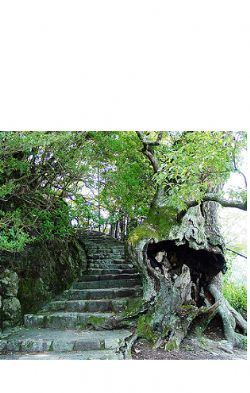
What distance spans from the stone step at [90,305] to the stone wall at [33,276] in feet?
1.01

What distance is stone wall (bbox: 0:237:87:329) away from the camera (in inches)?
178

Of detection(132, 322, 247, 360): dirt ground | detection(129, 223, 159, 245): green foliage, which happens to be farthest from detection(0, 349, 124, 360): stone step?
detection(129, 223, 159, 245): green foliage

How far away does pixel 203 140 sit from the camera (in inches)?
152

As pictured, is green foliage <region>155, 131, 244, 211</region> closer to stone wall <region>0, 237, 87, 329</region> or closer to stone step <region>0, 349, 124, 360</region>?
stone step <region>0, 349, 124, 360</region>

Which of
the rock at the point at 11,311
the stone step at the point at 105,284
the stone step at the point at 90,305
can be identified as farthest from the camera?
the stone step at the point at 105,284

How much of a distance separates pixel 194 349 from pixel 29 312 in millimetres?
2344

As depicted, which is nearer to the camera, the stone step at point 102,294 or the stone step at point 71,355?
the stone step at point 71,355

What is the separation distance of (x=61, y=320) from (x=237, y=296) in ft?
12.3

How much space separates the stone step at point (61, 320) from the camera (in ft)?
14.6

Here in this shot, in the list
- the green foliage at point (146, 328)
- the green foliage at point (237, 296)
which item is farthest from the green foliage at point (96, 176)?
the green foliage at point (237, 296)

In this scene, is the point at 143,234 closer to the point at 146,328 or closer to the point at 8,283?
the point at 146,328

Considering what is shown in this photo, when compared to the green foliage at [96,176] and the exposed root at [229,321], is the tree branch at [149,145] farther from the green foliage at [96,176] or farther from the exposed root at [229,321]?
the exposed root at [229,321]

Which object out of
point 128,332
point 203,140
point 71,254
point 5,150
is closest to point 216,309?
point 128,332
